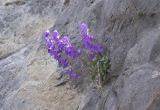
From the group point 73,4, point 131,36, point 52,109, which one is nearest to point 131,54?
point 131,36

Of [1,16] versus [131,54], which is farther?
[1,16]

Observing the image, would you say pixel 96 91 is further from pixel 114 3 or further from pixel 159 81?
pixel 159 81

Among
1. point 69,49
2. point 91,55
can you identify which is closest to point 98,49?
point 91,55

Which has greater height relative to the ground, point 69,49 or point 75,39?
point 69,49

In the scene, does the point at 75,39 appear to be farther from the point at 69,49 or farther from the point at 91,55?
the point at 69,49

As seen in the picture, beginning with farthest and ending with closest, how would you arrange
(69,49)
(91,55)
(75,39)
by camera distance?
(75,39) → (91,55) → (69,49)

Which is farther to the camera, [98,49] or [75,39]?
[75,39]

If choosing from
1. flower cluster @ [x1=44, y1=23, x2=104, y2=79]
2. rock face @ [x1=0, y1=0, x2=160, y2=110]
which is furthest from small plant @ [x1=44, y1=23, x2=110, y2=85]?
rock face @ [x1=0, y1=0, x2=160, y2=110]
